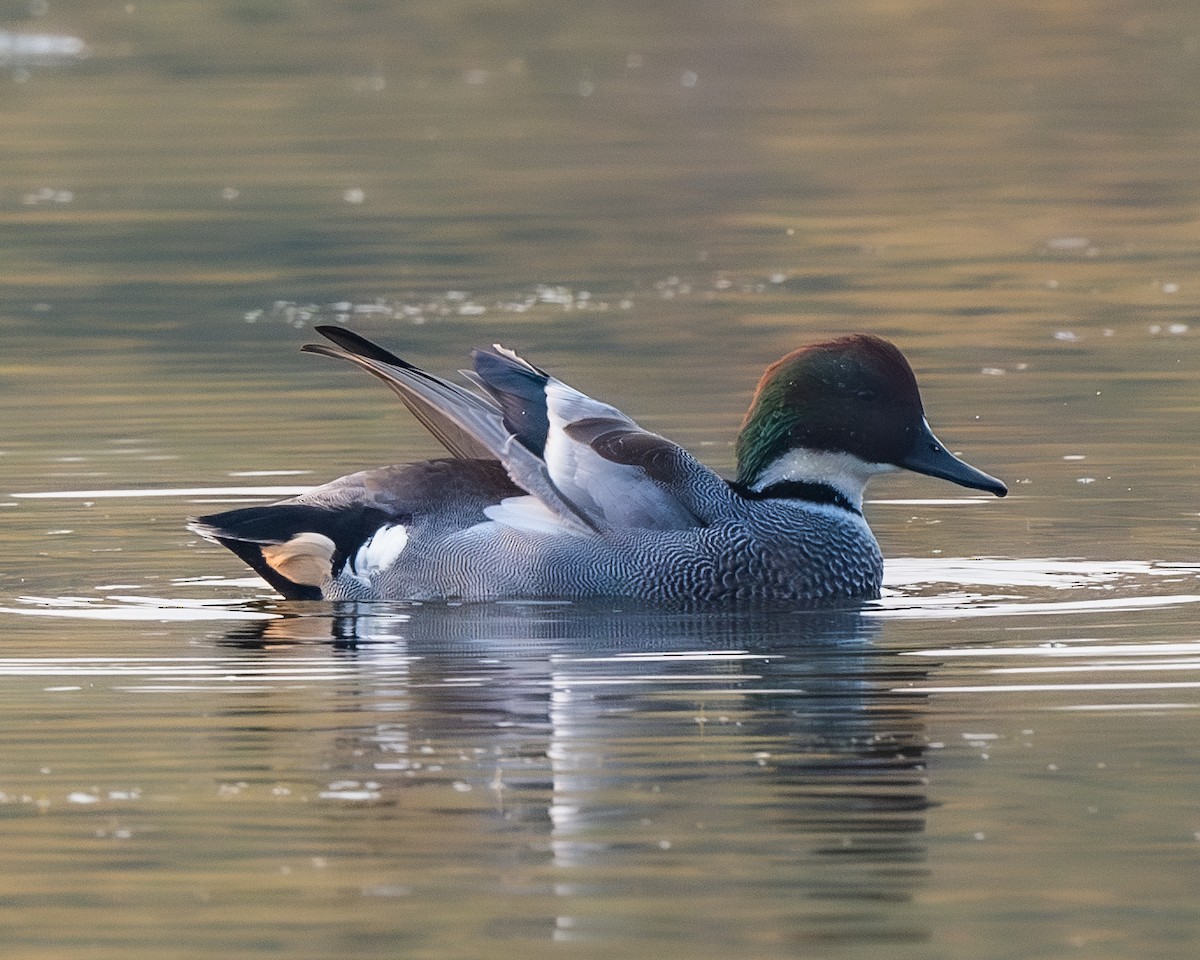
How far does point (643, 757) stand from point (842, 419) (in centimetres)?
293

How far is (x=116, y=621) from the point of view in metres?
9.41

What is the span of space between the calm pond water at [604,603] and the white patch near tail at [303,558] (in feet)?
0.44

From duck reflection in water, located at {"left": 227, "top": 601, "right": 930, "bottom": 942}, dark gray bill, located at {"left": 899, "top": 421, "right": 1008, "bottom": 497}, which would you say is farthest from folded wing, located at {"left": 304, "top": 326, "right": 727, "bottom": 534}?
dark gray bill, located at {"left": 899, "top": 421, "right": 1008, "bottom": 497}

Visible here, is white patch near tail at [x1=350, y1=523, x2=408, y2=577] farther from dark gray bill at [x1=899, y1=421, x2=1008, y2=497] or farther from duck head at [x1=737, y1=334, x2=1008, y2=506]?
dark gray bill at [x1=899, y1=421, x2=1008, y2=497]

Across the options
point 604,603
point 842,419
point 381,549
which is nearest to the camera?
point 604,603

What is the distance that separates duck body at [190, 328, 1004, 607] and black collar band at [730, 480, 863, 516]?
0.27ft

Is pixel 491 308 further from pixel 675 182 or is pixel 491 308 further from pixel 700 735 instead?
pixel 700 735

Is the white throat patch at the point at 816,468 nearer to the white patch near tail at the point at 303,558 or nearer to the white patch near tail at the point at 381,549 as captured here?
the white patch near tail at the point at 381,549

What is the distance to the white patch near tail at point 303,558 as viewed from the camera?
9.68 metres

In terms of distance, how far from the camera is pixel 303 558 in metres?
Answer: 9.78

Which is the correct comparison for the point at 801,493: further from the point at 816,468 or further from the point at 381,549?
the point at 381,549

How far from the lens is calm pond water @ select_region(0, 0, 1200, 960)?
6.32 metres

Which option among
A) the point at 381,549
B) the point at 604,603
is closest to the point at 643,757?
the point at 604,603

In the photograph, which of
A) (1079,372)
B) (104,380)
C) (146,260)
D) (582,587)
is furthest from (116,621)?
(146,260)
